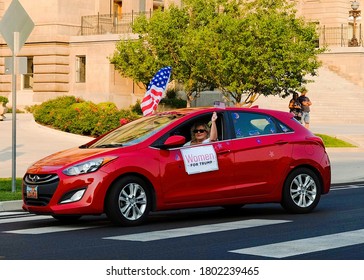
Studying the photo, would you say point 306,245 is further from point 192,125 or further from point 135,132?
point 135,132

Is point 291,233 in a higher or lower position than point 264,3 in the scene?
lower

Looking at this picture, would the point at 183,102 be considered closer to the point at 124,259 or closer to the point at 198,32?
the point at 198,32

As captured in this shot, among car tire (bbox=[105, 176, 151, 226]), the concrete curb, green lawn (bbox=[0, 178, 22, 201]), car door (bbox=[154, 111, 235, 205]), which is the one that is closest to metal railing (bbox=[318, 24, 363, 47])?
green lawn (bbox=[0, 178, 22, 201])

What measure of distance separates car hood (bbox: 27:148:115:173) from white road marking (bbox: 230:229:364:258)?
3085mm

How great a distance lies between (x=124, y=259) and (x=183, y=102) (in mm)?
37714

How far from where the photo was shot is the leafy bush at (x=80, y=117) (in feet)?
112

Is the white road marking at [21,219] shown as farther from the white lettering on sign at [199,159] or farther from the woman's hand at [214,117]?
the woman's hand at [214,117]

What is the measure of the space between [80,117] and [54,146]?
12.7 ft

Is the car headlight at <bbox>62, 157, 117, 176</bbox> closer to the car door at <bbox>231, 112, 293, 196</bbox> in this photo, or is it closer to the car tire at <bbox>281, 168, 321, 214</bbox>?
the car door at <bbox>231, 112, 293, 196</bbox>

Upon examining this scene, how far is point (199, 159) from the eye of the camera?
13.8 meters

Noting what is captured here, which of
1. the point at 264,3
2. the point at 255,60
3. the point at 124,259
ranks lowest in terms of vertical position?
the point at 124,259

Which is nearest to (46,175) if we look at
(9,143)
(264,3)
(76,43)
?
(9,143)

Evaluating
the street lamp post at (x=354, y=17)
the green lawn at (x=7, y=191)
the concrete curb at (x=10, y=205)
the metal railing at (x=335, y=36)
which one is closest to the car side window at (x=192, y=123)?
the concrete curb at (x=10, y=205)
